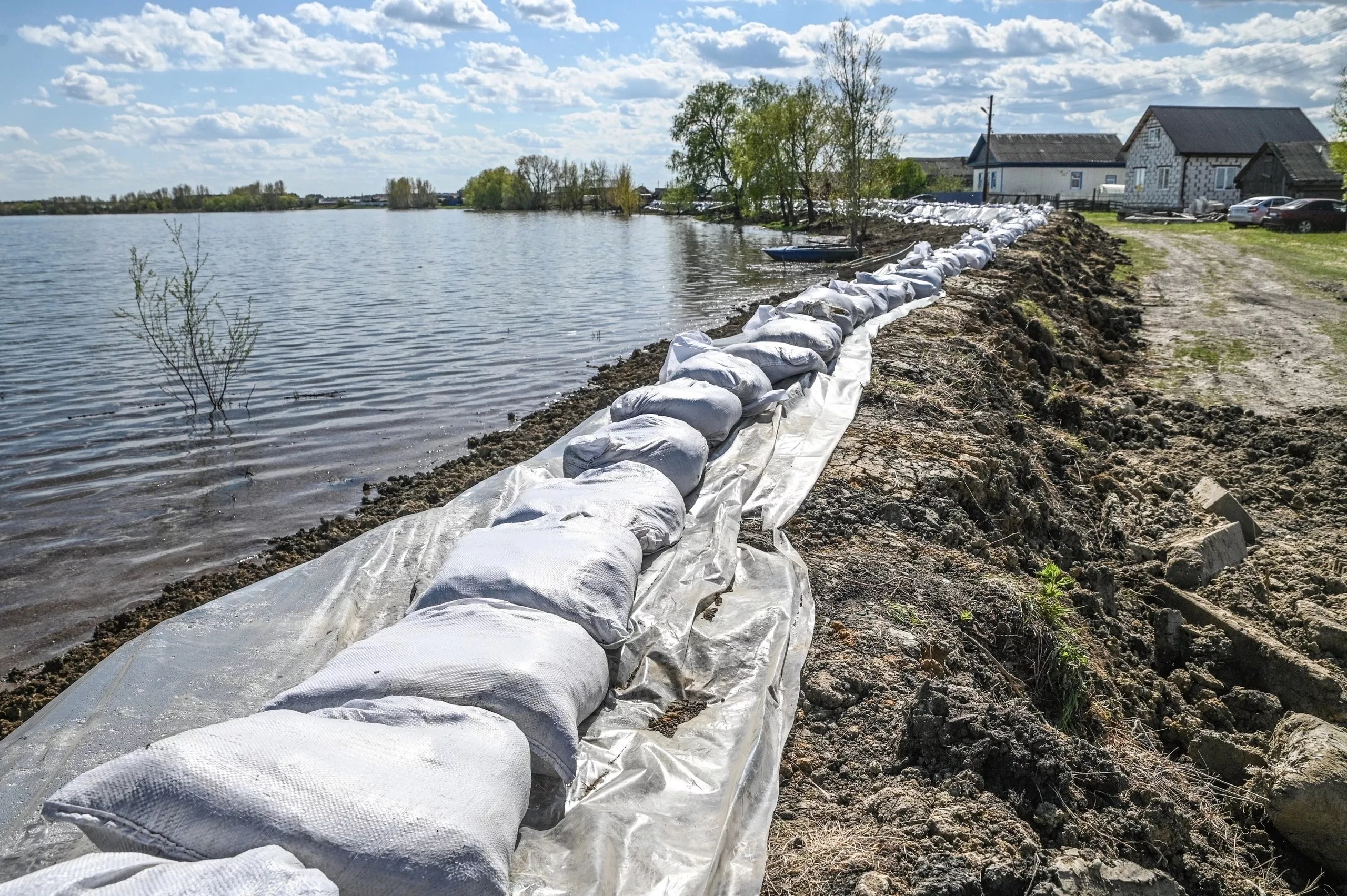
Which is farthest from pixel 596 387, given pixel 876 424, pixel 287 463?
pixel 876 424

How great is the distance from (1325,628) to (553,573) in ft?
13.2

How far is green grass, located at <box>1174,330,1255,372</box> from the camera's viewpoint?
35.3ft

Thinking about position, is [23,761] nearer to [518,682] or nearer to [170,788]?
[170,788]

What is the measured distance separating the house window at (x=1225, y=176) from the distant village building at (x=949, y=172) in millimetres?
21510

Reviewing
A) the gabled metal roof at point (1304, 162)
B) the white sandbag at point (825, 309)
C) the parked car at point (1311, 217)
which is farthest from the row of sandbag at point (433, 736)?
the gabled metal roof at point (1304, 162)

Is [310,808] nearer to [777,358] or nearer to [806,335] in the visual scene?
[777,358]

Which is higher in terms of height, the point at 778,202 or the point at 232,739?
the point at 778,202

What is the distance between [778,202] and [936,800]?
161 feet

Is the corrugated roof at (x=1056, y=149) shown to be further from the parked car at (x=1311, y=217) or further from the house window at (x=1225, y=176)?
the parked car at (x=1311, y=217)

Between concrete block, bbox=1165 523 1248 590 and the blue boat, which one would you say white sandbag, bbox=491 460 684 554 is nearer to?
concrete block, bbox=1165 523 1248 590

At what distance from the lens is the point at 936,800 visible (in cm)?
278

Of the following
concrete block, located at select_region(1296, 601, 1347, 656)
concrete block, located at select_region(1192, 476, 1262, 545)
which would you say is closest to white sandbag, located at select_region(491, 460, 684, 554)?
concrete block, located at select_region(1296, 601, 1347, 656)

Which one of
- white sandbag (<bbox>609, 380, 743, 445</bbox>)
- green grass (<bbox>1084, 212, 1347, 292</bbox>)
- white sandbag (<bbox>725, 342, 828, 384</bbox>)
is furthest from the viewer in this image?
green grass (<bbox>1084, 212, 1347, 292</bbox>)

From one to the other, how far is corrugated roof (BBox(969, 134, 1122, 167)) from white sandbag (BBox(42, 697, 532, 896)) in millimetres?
59923
